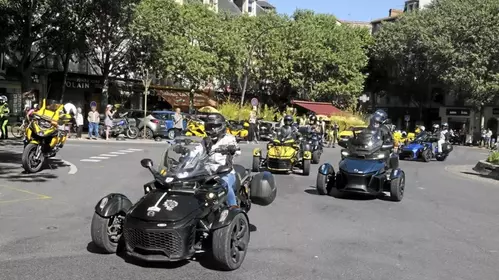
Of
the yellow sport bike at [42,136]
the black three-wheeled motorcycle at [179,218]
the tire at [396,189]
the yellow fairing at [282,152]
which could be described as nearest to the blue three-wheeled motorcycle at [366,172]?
the tire at [396,189]

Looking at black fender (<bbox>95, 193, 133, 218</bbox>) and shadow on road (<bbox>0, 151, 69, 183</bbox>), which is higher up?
black fender (<bbox>95, 193, 133, 218</bbox>)

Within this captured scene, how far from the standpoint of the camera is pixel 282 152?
15242 millimetres

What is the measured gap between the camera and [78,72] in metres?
37.2

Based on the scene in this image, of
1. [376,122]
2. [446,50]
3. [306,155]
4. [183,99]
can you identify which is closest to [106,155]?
[306,155]

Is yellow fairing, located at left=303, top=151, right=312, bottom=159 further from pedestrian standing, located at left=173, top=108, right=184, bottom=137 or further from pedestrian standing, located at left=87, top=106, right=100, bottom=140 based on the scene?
pedestrian standing, located at left=87, top=106, right=100, bottom=140

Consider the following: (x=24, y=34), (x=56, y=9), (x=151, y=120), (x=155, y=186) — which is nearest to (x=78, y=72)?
(x=151, y=120)

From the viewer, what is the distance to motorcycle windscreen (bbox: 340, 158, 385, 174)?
1088 cm

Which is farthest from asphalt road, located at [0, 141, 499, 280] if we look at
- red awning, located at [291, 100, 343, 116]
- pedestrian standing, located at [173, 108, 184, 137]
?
red awning, located at [291, 100, 343, 116]

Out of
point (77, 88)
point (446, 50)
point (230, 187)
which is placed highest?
point (446, 50)

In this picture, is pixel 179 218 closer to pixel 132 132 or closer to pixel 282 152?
pixel 282 152

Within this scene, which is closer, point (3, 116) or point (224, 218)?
point (224, 218)

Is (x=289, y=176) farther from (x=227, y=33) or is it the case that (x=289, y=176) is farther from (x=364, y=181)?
(x=227, y=33)

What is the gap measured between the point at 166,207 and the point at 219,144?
211cm

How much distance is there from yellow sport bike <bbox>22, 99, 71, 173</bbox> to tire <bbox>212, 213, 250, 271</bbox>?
792cm
